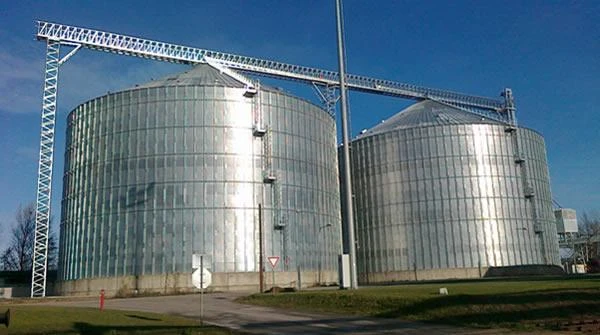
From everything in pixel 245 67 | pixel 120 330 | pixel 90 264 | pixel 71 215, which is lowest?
pixel 120 330

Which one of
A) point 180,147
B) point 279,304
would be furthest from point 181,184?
point 279,304

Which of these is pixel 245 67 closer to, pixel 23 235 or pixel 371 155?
pixel 371 155

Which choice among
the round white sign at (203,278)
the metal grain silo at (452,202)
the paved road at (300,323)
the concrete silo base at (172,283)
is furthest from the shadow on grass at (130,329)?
the metal grain silo at (452,202)

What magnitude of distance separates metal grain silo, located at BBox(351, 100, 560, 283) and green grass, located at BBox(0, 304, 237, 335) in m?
55.7

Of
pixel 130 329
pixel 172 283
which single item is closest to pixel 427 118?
pixel 172 283

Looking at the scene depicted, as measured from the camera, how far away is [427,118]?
3452 inches

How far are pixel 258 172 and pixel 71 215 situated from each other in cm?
2217

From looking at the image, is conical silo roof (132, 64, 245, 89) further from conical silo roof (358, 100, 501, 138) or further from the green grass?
the green grass

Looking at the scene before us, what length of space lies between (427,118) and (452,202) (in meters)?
15.0

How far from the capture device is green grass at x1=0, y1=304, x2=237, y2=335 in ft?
74.5

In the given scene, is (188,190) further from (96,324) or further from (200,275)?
(200,275)

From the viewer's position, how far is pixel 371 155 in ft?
285

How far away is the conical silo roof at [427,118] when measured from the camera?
279ft

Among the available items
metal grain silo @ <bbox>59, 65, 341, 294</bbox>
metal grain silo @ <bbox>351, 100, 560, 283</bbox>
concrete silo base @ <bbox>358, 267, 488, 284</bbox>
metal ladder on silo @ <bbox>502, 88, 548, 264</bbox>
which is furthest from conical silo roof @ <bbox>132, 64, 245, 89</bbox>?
metal ladder on silo @ <bbox>502, 88, 548, 264</bbox>
